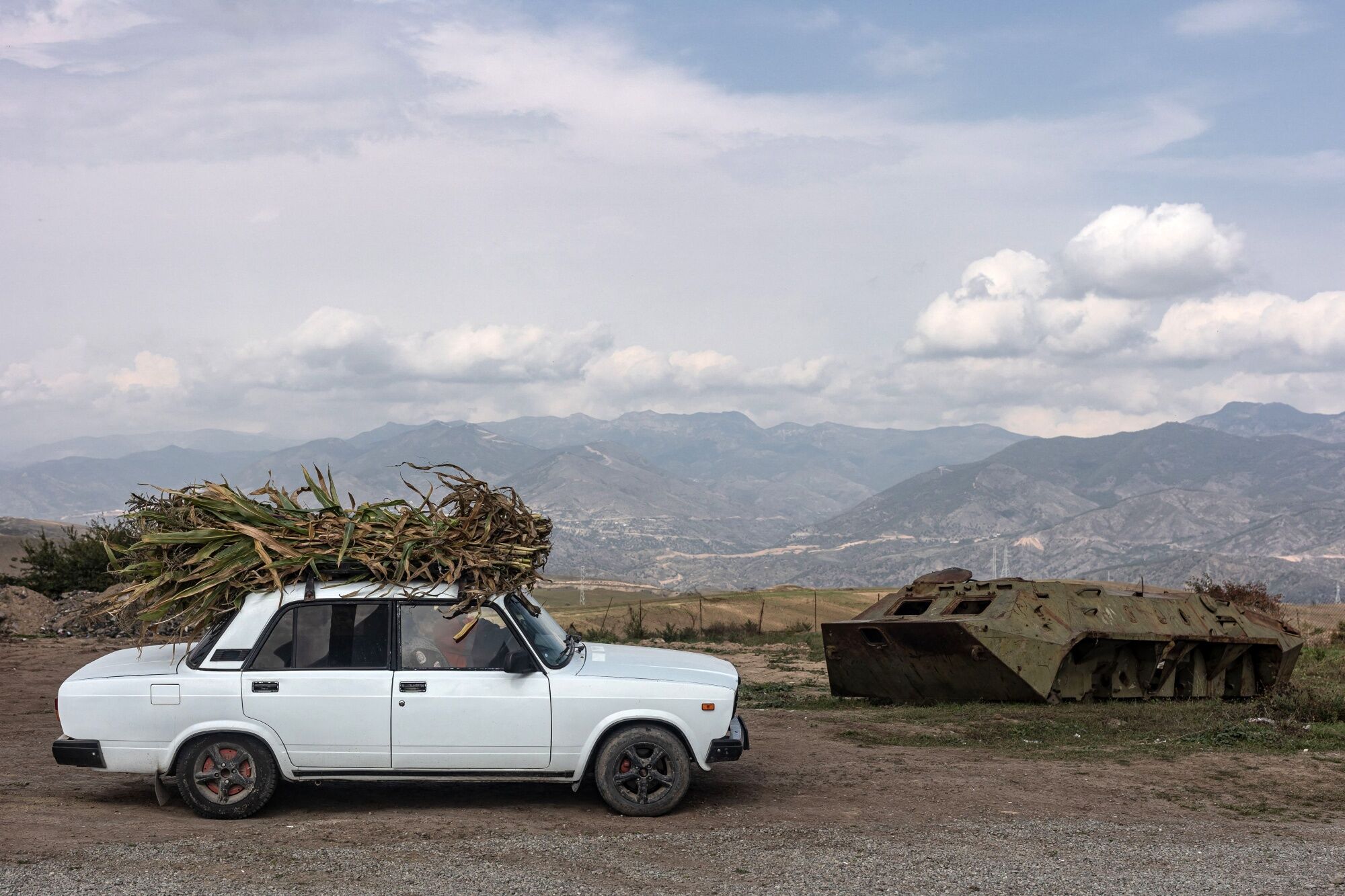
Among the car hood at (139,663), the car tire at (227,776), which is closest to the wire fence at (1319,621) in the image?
the car tire at (227,776)

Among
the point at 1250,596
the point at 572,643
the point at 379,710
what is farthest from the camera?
the point at 1250,596

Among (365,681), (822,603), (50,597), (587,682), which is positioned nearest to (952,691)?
(587,682)

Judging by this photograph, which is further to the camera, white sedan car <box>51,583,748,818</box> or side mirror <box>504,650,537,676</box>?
side mirror <box>504,650,537,676</box>

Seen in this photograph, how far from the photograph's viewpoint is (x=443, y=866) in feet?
22.7

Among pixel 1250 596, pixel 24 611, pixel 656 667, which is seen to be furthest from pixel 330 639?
pixel 1250 596

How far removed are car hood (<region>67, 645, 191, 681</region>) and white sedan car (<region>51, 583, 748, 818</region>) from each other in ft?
0.09

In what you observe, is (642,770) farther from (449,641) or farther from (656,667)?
(449,641)

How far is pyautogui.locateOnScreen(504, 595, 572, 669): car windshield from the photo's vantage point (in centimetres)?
830

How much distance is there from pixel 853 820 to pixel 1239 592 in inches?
1069

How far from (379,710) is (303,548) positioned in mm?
1268

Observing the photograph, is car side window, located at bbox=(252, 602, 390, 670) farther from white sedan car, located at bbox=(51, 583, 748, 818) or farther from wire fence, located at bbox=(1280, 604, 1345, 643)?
wire fence, located at bbox=(1280, 604, 1345, 643)

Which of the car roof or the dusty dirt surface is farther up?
the car roof

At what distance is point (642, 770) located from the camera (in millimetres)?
8281

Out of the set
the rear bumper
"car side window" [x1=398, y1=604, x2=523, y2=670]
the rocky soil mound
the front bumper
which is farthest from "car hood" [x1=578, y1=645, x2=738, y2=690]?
the rocky soil mound
